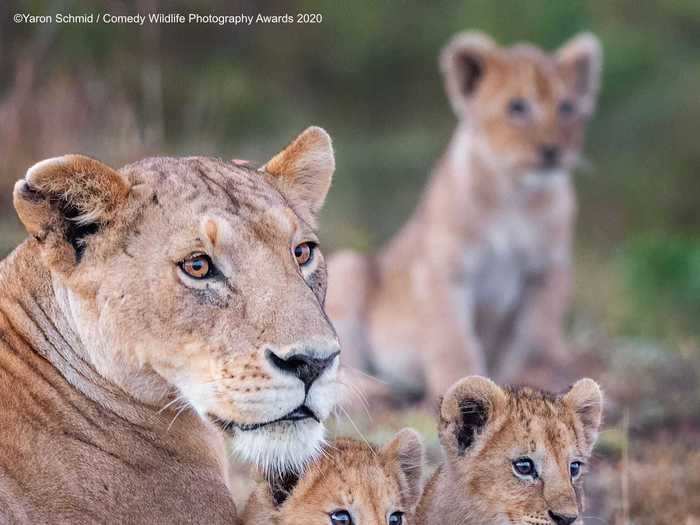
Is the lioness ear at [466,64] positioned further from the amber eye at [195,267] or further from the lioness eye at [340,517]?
the amber eye at [195,267]

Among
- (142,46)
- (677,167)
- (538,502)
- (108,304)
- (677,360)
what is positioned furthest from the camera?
(677,167)

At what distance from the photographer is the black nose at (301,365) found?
3.97 meters

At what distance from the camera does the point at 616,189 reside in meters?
17.7

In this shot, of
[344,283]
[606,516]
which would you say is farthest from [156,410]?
[344,283]

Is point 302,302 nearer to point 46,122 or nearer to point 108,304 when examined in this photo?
point 108,304

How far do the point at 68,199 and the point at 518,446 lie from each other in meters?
1.70

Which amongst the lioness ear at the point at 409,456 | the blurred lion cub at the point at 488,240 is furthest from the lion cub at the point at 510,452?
the blurred lion cub at the point at 488,240

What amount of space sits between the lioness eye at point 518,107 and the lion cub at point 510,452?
5.32 m

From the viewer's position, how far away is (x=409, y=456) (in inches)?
186

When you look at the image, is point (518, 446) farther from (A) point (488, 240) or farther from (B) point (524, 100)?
(B) point (524, 100)

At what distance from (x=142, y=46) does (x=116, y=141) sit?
131 inches

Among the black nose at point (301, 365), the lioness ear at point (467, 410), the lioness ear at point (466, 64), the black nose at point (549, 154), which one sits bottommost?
the lioness ear at point (467, 410)

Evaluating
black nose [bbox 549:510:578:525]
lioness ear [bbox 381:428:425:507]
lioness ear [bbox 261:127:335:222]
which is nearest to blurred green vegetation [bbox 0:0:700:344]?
lioness ear [bbox 261:127:335:222]

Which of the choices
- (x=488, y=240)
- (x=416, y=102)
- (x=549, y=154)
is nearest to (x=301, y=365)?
(x=488, y=240)
